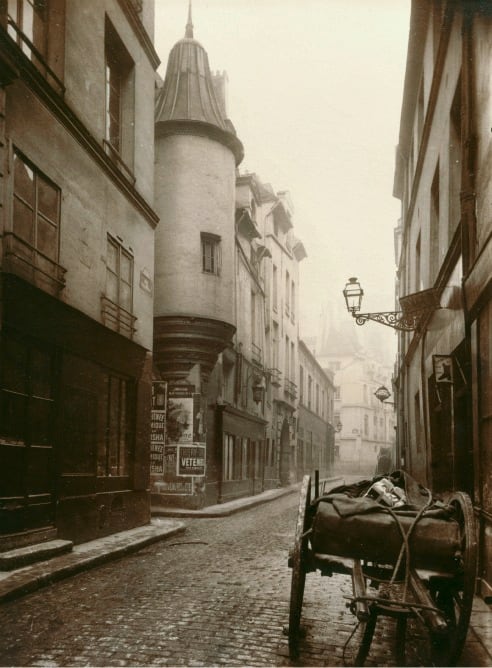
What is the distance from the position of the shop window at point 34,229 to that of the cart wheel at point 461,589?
6.38 meters

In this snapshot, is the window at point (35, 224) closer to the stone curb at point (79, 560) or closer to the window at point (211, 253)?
the stone curb at point (79, 560)

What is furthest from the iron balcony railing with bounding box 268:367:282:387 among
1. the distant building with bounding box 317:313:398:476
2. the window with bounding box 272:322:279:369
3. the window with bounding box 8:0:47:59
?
the distant building with bounding box 317:313:398:476

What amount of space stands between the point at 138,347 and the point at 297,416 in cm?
2525

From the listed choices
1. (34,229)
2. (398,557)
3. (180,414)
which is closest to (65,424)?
(34,229)

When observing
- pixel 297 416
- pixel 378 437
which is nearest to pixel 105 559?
pixel 297 416

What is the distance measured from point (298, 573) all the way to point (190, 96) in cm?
1711

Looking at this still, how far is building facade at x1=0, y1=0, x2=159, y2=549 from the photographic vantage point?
895 cm

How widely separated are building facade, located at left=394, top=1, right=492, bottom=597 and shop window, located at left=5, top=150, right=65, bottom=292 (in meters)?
5.51

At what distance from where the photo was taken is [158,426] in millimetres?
18422

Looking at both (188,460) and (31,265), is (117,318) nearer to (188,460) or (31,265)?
(31,265)

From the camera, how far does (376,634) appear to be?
5641 millimetres

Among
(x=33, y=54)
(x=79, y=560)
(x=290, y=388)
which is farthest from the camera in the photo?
(x=290, y=388)

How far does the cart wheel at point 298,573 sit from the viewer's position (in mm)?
4676

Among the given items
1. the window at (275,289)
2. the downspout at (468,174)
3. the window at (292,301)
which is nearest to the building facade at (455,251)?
the downspout at (468,174)
